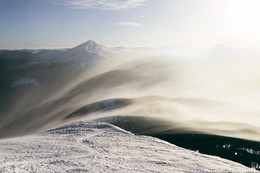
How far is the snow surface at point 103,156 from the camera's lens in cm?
1155

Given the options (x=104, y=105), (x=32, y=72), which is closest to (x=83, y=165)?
(x=104, y=105)

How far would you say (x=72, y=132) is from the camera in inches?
727

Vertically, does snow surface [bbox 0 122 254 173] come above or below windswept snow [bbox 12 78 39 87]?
below

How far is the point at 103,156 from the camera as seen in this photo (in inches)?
516

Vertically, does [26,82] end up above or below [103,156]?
above

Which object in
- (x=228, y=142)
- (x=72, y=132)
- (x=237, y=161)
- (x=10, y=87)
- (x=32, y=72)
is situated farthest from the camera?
(x=32, y=72)

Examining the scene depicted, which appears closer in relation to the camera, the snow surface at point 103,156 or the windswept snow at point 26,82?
the snow surface at point 103,156

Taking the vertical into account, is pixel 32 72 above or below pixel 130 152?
above

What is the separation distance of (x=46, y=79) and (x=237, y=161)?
446 feet

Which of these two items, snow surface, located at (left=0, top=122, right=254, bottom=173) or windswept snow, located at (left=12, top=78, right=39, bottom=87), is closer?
snow surface, located at (left=0, top=122, right=254, bottom=173)

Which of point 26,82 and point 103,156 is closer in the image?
point 103,156

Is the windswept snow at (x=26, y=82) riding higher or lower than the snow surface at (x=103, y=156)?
higher

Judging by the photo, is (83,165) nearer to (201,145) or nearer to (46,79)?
(201,145)

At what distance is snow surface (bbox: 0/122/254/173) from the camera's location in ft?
37.9
